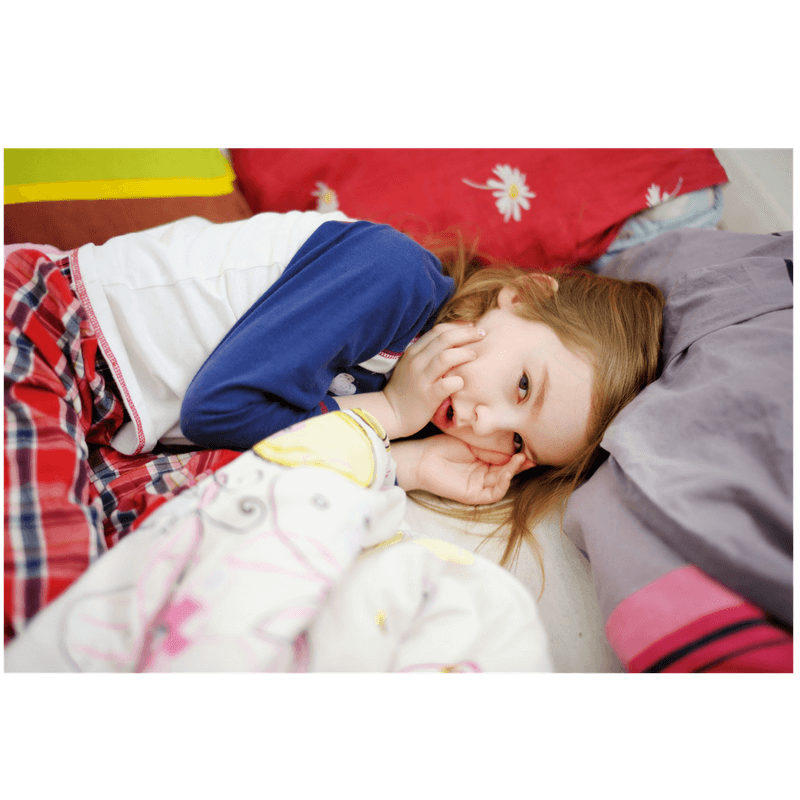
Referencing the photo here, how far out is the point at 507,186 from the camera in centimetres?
100

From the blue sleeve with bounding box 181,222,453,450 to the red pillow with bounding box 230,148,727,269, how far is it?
0.76ft

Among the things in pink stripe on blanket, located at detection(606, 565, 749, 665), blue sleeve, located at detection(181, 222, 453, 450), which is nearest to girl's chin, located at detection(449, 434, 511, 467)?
blue sleeve, located at detection(181, 222, 453, 450)

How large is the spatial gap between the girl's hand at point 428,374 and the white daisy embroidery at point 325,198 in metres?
0.35

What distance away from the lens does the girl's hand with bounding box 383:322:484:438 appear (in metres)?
0.80

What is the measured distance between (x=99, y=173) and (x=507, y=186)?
74 cm

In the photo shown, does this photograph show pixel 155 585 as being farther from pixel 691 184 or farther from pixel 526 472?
pixel 691 184

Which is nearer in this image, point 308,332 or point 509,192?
point 308,332

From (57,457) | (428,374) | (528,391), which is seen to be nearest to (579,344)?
(528,391)

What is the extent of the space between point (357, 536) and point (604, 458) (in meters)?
0.47

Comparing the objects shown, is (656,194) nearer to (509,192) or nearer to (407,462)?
(509,192)

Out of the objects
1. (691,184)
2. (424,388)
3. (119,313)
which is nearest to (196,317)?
(119,313)

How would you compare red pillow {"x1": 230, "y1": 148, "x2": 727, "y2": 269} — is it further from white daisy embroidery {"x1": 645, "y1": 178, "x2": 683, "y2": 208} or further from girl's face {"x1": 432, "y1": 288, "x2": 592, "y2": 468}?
girl's face {"x1": 432, "y1": 288, "x2": 592, "y2": 468}

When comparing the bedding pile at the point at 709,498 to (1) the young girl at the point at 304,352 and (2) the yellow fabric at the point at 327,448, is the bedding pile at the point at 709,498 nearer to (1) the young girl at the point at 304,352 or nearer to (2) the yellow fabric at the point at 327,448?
(1) the young girl at the point at 304,352

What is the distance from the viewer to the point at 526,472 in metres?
0.93
